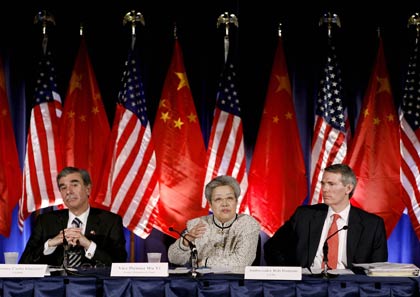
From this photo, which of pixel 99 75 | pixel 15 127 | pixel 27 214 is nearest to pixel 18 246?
pixel 27 214

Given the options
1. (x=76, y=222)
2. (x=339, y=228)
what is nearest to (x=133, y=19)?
(x=76, y=222)

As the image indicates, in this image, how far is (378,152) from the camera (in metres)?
6.14

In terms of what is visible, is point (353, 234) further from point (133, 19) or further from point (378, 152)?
point (133, 19)

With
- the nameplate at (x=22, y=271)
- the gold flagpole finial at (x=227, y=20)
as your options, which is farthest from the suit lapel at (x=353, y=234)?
the gold flagpole finial at (x=227, y=20)

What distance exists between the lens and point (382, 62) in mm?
6180

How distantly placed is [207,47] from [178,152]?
1.17 meters

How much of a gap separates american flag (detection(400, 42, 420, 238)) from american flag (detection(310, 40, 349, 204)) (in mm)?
551

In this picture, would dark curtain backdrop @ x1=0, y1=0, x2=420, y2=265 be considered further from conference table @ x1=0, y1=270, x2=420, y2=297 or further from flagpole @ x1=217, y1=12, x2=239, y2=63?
conference table @ x1=0, y1=270, x2=420, y2=297

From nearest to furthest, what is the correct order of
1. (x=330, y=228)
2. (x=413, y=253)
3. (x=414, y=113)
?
(x=330, y=228) → (x=414, y=113) → (x=413, y=253)

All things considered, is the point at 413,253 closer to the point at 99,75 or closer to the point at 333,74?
the point at 333,74

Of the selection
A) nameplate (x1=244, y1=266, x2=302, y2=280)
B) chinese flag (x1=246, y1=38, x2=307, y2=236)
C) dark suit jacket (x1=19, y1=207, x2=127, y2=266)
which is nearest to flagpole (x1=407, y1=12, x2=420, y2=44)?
chinese flag (x1=246, y1=38, x2=307, y2=236)

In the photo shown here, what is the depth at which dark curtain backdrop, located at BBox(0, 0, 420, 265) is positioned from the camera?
657cm

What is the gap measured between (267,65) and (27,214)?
8.92ft

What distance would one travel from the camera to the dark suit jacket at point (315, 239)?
4.47 meters
